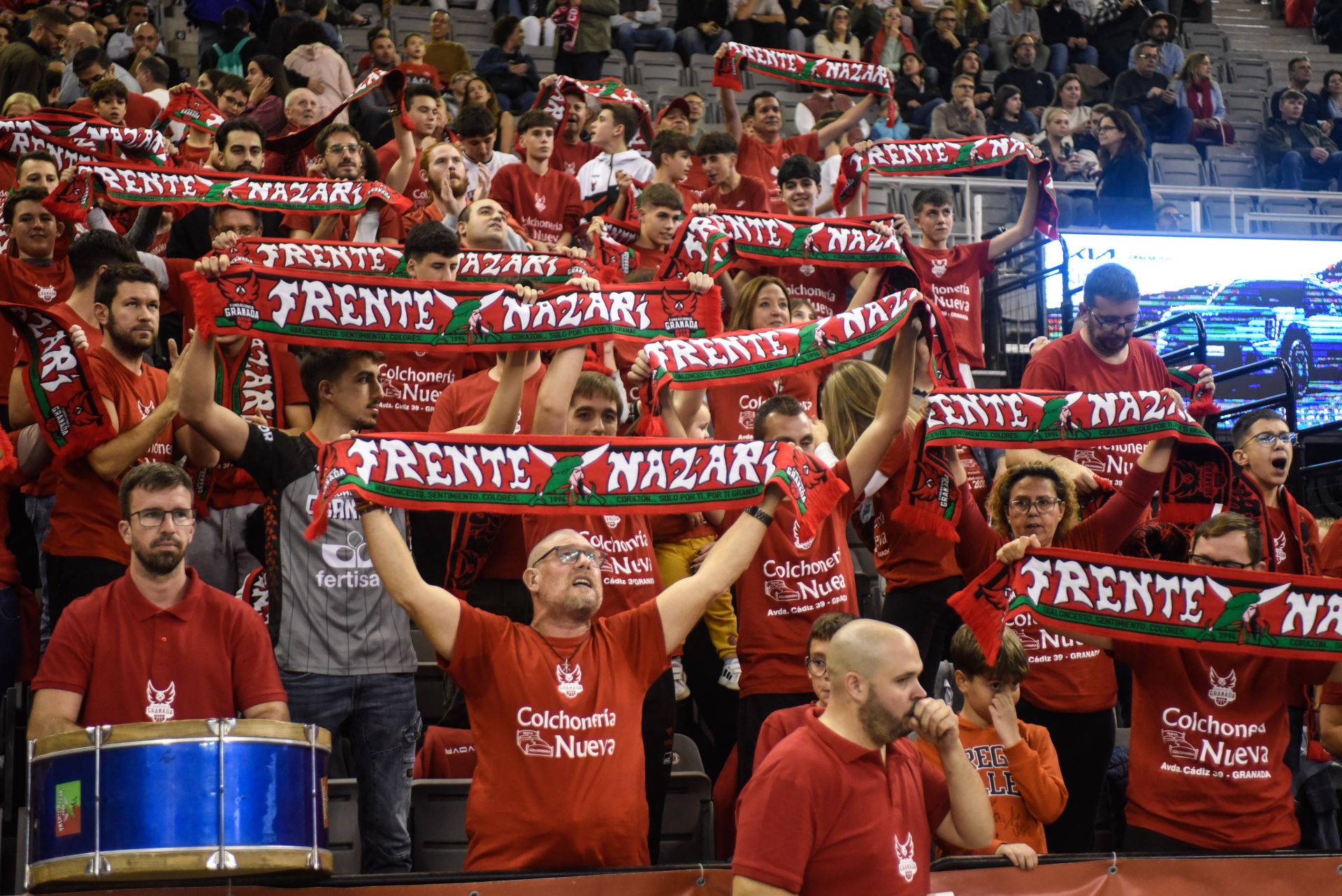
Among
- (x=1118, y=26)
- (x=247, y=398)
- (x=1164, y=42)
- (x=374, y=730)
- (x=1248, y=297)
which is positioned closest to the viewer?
(x=374, y=730)

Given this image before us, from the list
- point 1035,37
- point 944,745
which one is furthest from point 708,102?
point 944,745

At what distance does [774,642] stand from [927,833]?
142cm

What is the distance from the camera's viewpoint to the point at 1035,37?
1739 cm

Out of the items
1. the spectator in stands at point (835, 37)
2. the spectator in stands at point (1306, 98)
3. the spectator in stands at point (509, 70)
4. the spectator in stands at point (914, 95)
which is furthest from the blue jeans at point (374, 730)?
the spectator in stands at point (1306, 98)

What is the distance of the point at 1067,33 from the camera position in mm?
18094

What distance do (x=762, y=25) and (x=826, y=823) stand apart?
45.7 feet

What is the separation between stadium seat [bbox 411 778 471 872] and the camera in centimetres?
556

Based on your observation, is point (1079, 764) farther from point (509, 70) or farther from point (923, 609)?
point (509, 70)

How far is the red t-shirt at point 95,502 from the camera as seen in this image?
5918 millimetres

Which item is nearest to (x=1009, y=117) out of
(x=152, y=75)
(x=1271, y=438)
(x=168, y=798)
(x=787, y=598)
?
(x=152, y=75)

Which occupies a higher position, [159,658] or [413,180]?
[413,180]

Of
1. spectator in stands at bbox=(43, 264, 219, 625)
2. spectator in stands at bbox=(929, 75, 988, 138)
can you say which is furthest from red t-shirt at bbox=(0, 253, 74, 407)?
spectator in stands at bbox=(929, 75, 988, 138)

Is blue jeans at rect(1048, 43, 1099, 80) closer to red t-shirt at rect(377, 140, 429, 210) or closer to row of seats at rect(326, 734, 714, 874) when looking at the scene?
red t-shirt at rect(377, 140, 429, 210)

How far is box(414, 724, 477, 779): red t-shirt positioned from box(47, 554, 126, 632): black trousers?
1.31 m
